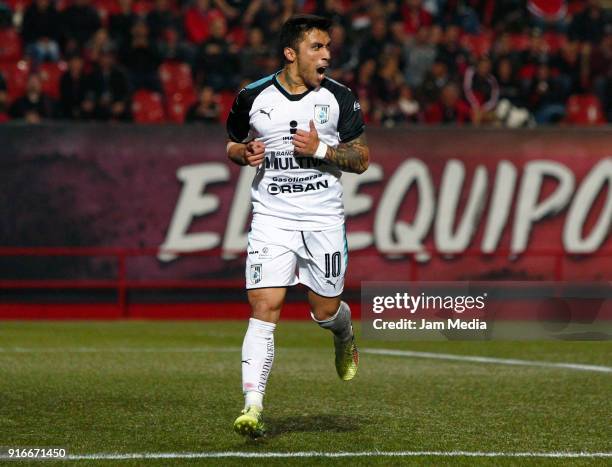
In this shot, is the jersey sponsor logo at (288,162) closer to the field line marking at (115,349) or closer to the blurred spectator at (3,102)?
the field line marking at (115,349)

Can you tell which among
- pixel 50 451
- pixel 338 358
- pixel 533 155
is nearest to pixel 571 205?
pixel 533 155

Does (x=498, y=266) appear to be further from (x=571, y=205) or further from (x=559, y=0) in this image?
(x=559, y=0)

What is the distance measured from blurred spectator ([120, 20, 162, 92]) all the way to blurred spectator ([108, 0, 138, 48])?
0.34m

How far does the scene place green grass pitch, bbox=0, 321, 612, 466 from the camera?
25.2 ft

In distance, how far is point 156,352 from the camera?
14.2 m

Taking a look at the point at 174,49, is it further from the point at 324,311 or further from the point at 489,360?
the point at 324,311

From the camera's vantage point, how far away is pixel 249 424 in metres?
7.34

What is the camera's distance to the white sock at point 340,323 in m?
8.54

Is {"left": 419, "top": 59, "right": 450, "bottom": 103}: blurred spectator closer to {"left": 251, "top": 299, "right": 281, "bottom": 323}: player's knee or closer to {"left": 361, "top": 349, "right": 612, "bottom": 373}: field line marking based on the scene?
{"left": 361, "top": 349, "right": 612, "bottom": 373}: field line marking

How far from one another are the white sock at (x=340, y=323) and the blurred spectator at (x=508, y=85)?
12.6m

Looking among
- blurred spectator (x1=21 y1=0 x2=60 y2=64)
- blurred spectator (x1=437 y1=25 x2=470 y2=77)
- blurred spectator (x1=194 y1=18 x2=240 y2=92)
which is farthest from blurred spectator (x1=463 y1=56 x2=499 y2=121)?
blurred spectator (x1=21 y1=0 x2=60 y2=64)

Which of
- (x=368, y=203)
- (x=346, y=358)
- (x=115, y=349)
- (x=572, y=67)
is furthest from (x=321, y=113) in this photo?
(x=572, y=67)

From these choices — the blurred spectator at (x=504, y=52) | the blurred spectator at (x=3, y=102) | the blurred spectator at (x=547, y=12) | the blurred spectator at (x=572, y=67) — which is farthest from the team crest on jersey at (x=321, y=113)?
the blurred spectator at (x=547, y=12)

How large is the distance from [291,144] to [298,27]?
73 cm
